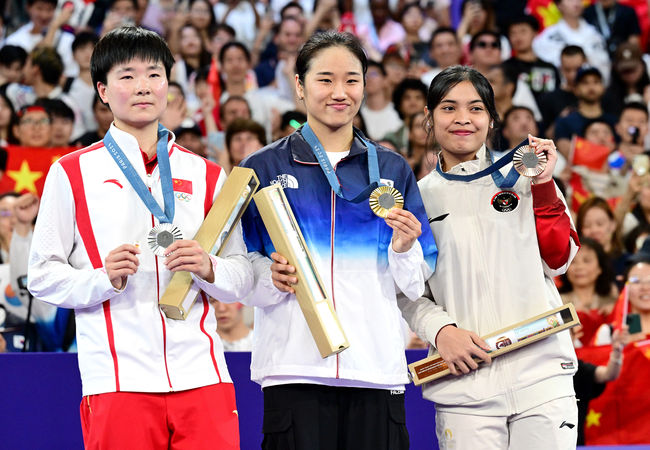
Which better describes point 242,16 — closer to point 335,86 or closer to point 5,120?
point 5,120

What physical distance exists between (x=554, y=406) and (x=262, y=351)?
1.03 m

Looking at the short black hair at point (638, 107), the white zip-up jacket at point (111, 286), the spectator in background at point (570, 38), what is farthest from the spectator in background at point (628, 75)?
the white zip-up jacket at point (111, 286)

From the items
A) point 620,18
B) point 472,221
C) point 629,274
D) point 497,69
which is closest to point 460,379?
point 472,221

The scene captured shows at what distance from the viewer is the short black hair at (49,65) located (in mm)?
7805

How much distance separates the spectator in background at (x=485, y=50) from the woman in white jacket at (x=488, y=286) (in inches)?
209

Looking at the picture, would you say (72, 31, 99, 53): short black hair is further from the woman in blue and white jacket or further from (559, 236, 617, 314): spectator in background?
the woman in blue and white jacket

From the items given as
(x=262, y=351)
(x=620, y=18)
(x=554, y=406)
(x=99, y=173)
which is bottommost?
(x=554, y=406)

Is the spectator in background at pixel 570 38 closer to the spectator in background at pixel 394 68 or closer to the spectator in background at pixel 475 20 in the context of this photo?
the spectator in background at pixel 475 20

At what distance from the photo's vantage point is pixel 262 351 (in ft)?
9.98

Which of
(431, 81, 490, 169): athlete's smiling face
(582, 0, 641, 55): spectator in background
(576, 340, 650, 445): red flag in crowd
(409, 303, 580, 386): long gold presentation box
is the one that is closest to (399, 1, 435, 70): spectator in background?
(582, 0, 641, 55): spectator in background

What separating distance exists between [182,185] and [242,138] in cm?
391

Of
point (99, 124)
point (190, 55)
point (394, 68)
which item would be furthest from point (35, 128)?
point (394, 68)

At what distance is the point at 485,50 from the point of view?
8656mm

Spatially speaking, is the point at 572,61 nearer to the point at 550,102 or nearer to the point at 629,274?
the point at 550,102
